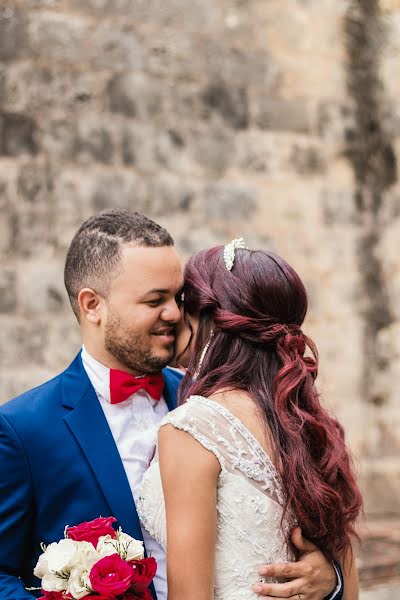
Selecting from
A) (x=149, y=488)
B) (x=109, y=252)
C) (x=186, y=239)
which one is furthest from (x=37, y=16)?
(x=149, y=488)

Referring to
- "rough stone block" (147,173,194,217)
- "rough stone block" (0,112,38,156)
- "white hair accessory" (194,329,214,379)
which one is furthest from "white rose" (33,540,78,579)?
"rough stone block" (147,173,194,217)

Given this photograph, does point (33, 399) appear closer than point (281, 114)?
Yes

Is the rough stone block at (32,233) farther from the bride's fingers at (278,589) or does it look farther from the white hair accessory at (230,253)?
the bride's fingers at (278,589)

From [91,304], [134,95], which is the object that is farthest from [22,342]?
[91,304]

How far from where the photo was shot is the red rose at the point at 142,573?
7.93 feet

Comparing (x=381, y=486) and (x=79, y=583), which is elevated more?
(x=79, y=583)

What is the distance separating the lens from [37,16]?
5820mm

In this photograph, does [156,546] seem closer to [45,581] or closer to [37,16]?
[45,581]

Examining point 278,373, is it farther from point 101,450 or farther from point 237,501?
point 101,450

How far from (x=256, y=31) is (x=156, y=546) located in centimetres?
500

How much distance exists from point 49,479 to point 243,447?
2.02ft

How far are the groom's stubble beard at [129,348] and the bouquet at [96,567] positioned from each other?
635 mm

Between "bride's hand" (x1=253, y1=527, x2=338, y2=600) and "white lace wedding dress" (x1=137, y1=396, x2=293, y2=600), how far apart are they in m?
0.03

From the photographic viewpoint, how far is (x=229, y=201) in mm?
6660
